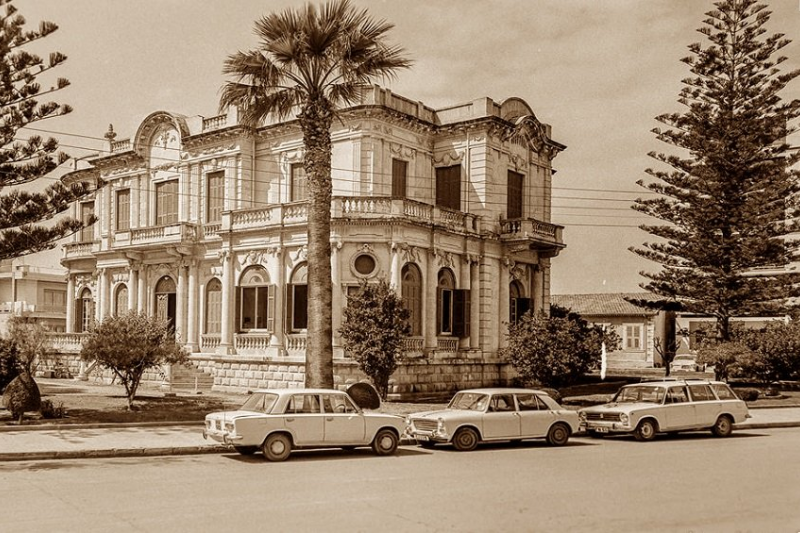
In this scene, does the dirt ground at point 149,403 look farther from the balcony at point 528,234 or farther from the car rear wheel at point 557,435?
the car rear wheel at point 557,435

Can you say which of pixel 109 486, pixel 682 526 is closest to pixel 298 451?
pixel 109 486

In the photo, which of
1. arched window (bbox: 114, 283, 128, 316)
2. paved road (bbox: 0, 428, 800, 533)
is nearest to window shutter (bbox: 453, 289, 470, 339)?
arched window (bbox: 114, 283, 128, 316)

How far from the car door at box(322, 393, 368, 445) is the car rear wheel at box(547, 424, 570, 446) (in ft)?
14.3

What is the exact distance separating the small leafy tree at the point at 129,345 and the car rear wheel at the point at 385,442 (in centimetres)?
900

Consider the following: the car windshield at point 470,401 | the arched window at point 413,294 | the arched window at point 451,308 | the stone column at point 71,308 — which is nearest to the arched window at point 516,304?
the arched window at point 451,308

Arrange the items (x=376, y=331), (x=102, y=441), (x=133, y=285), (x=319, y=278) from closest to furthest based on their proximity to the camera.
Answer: (x=102, y=441), (x=319, y=278), (x=376, y=331), (x=133, y=285)

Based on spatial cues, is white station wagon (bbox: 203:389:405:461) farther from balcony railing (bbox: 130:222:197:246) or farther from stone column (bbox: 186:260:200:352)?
balcony railing (bbox: 130:222:197:246)

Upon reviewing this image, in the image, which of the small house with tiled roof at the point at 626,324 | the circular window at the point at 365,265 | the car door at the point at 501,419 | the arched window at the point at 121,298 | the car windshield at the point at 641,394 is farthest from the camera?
the small house with tiled roof at the point at 626,324

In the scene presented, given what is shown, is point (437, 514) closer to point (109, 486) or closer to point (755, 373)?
point (109, 486)

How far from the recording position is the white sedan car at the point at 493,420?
17.2m

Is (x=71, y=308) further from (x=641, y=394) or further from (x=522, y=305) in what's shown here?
(x=641, y=394)

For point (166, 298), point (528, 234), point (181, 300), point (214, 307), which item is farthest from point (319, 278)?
point (166, 298)

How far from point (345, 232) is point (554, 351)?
823 cm

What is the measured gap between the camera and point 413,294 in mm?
31328
